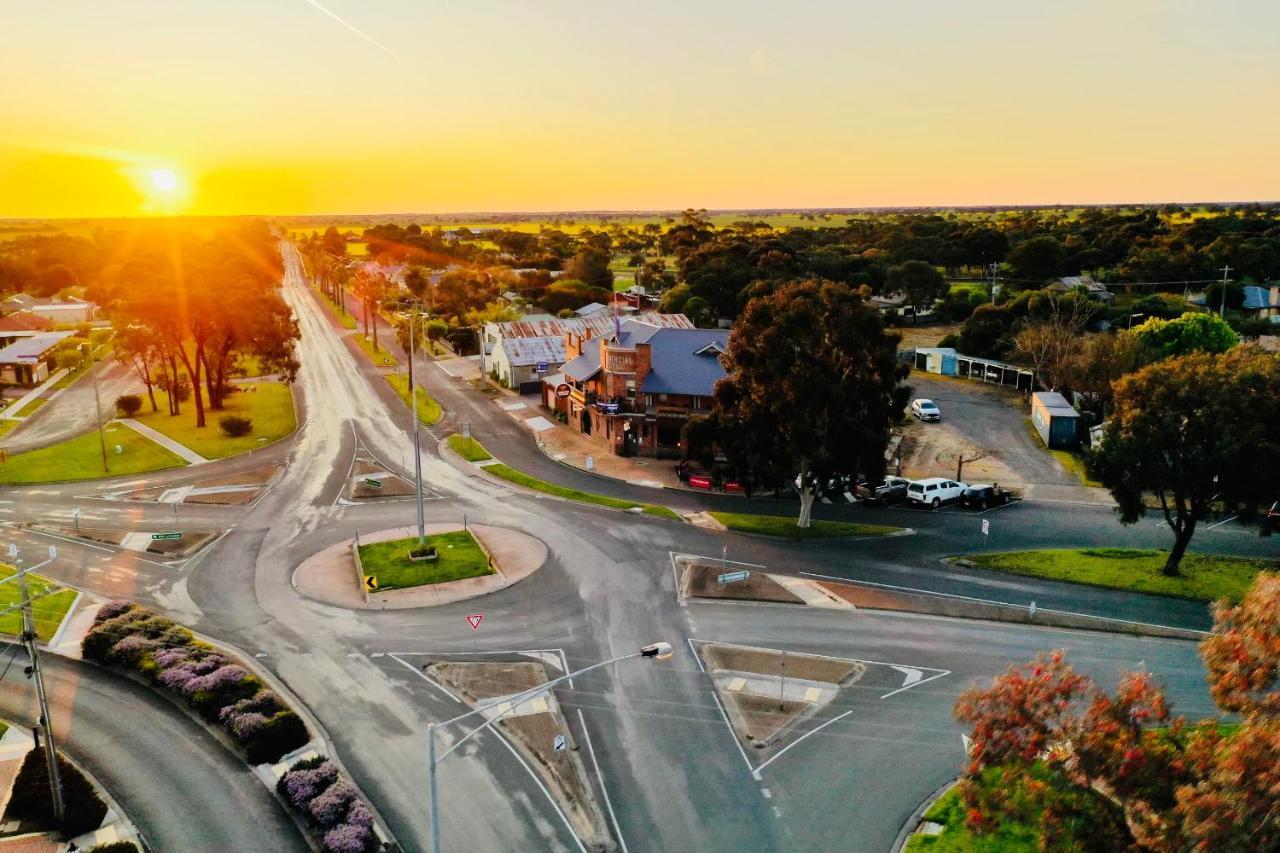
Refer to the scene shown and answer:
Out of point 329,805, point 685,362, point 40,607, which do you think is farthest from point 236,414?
point 329,805

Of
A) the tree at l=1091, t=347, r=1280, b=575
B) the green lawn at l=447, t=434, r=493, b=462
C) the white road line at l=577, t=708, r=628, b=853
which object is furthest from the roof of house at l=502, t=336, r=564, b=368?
the white road line at l=577, t=708, r=628, b=853

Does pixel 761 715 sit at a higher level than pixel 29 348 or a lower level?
lower

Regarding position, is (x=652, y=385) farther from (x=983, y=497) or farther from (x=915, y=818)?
(x=915, y=818)

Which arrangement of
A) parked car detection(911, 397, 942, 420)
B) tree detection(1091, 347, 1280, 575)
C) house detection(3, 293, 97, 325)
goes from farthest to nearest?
house detection(3, 293, 97, 325)
parked car detection(911, 397, 942, 420)
tree detection(1091, 347, 1280, 575)

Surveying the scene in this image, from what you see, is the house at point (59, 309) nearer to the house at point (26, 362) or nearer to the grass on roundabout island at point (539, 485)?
the house at point (26, 362)

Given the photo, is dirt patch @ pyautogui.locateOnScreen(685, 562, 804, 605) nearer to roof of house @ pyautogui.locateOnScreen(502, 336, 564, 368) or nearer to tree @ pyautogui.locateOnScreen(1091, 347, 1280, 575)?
tree @ pyautogui.locateOnScreen(1091, 347, 1280, 575)

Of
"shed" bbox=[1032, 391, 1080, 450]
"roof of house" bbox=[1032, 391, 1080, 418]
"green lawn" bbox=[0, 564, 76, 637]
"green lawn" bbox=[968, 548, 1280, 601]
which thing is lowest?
"green lawn" bbox=[0, 564, 76, 637]
